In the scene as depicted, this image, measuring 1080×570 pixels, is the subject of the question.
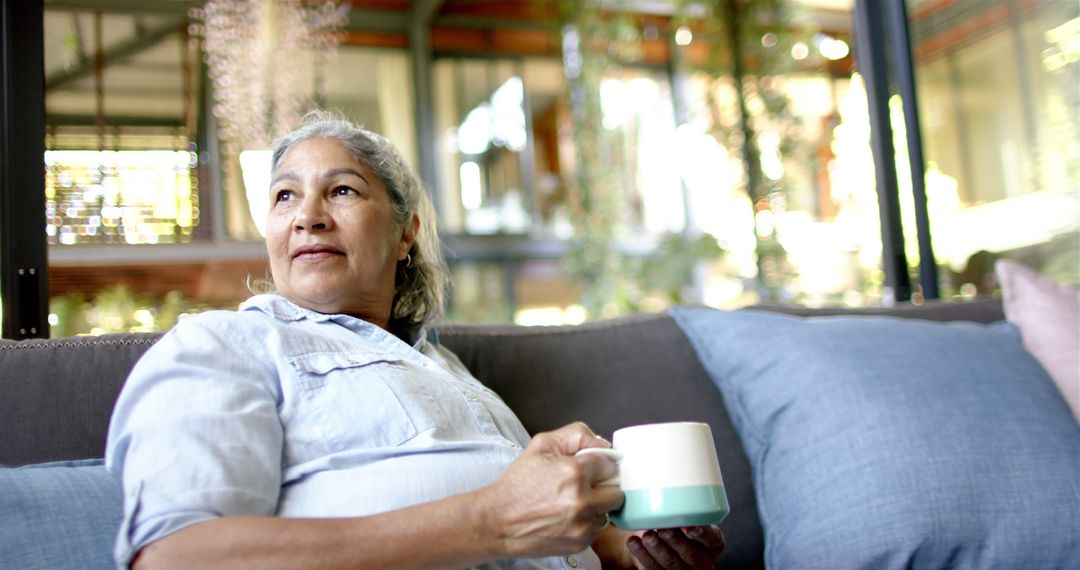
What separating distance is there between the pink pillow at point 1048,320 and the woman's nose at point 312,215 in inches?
50.3

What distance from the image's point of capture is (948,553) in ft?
4.45

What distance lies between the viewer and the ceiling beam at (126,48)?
2.87 m

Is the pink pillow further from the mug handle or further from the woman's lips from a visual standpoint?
the woman's lips

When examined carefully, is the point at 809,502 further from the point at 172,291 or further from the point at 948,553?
the point at 172,291

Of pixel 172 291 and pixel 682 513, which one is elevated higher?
pixel 172 291

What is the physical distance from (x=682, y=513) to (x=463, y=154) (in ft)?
18.6

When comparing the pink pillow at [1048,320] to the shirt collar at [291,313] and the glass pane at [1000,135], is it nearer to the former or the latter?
the shirt collar at [291,313]

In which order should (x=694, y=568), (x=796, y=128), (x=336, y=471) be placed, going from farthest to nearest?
(x=796, y=128) → (x=694, y=568) → (x=336, y=471)

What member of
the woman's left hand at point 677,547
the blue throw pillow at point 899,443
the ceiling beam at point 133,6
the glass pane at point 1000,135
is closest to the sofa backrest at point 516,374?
the blue throw pillow at point 899,443

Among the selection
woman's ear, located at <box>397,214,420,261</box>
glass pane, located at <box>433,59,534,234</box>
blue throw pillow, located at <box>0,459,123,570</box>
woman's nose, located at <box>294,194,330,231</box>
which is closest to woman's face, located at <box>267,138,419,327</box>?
woman's nose, located at <box>294,194,330,231</box>

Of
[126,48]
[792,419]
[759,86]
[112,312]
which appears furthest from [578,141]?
[792,419]

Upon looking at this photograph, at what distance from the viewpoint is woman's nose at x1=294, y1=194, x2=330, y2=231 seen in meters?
1.36

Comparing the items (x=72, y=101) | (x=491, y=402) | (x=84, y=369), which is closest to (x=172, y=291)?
(x=72, y=101)

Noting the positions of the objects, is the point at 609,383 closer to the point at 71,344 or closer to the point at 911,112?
the point at 71,344
